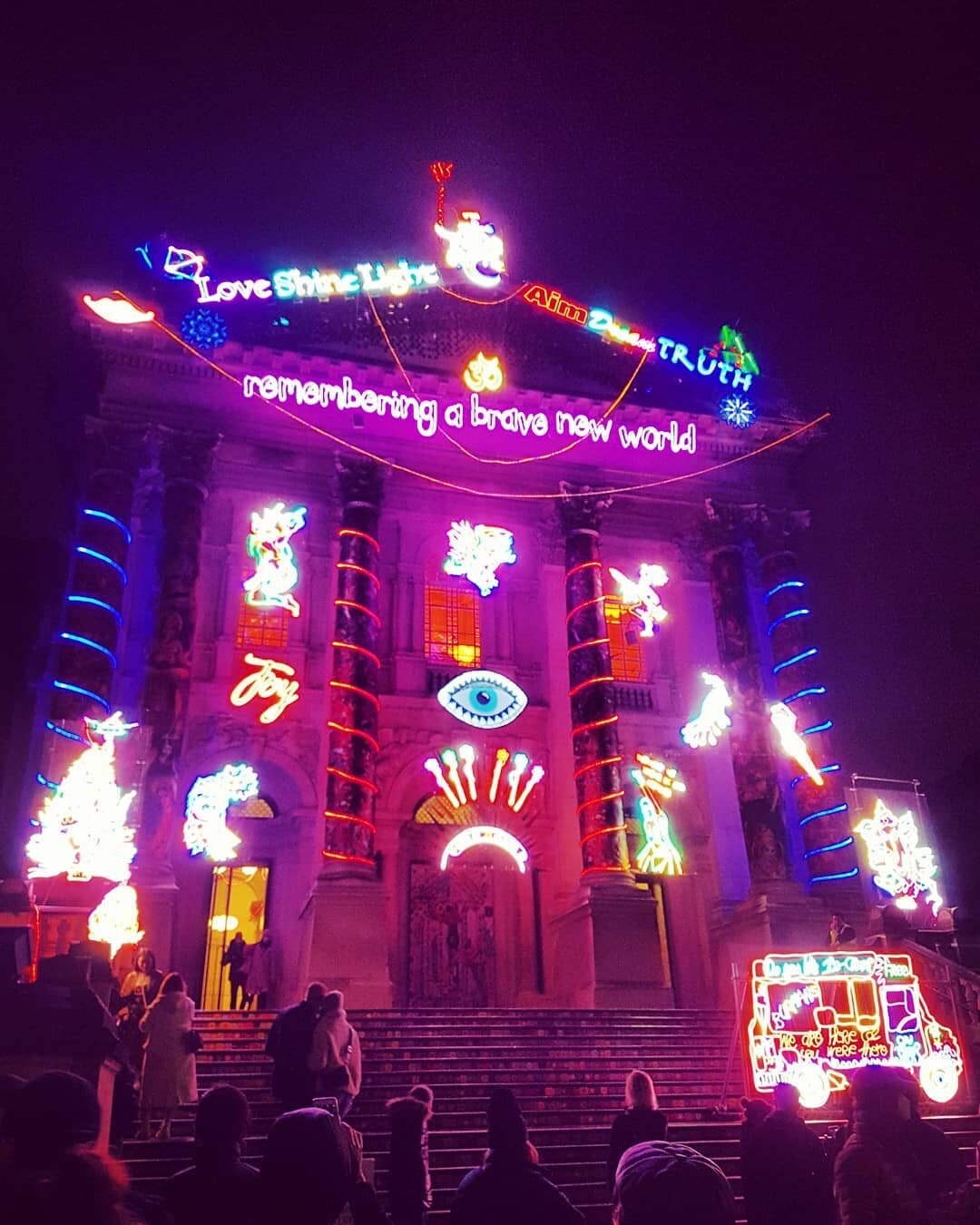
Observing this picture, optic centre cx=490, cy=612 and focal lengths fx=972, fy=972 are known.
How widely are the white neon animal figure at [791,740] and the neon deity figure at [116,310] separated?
56.7 feet

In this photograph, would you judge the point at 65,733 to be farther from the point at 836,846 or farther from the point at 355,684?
the point at 836,846

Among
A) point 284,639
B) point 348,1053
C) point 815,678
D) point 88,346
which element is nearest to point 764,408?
point 815,678

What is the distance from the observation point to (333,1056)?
9.98m

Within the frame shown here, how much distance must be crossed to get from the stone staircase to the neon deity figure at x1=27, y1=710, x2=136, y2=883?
9.94 feet

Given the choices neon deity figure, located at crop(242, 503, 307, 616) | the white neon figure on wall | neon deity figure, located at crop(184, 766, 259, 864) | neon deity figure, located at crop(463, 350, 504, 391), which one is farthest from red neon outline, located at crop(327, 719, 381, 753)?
neon deity figure, located at crop(463, 350, 504, 391)

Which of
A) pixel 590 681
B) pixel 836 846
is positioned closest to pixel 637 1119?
pixel 590 681

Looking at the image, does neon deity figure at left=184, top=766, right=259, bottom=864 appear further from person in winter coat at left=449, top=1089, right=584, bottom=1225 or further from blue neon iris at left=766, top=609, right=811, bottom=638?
person in winter coat at left=449, top=1089, right=584, bottom=1225

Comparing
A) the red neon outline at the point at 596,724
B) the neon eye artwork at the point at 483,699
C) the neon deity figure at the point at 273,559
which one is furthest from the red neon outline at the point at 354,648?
the red neon outline at the point at 596,724

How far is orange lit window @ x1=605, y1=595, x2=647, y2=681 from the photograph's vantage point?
989 inches

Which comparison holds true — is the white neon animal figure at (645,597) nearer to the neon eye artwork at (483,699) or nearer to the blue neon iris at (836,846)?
the neon eye artwork at (483,699)

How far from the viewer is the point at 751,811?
2203cm

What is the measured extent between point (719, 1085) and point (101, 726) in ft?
39.3

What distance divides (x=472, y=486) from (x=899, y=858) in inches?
538

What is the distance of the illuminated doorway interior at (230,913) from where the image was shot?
19828mm
